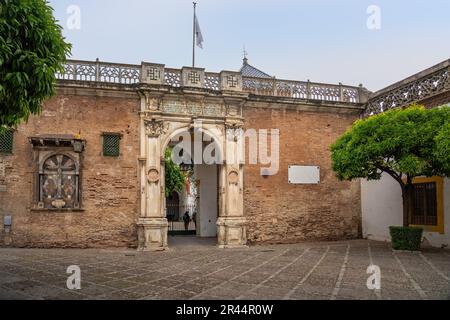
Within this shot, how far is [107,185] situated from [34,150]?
2.44 metres

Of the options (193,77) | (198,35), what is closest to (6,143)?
(193,77)

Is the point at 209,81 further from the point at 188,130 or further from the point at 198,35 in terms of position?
the point at 198,35

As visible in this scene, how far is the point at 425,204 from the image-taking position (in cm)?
1275

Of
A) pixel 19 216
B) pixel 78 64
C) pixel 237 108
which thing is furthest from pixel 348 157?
pixel 19 216

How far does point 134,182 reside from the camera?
42.7 feet

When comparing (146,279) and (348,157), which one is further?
(348,157)

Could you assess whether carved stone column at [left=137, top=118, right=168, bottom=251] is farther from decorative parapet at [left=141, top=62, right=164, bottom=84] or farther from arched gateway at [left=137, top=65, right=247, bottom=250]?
decorative parapet at [left=141, top=62, right=164, bottom=84]

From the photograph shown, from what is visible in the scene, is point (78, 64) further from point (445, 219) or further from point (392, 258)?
point (445, 219)

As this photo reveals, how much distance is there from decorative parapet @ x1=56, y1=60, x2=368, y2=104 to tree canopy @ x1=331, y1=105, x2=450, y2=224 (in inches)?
152

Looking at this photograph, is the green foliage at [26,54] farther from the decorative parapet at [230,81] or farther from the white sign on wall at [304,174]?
the white sign on wall at [304,174]

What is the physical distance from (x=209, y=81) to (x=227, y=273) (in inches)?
300

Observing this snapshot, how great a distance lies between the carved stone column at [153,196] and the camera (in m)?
12.7

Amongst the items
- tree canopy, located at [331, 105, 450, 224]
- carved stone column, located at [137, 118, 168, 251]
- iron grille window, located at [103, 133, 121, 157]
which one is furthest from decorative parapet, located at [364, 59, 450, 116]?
iron grille window, located at [103, 133, 121, 157]

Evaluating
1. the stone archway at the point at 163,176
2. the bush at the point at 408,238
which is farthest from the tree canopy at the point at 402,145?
the stone archway at the point at 163,176
